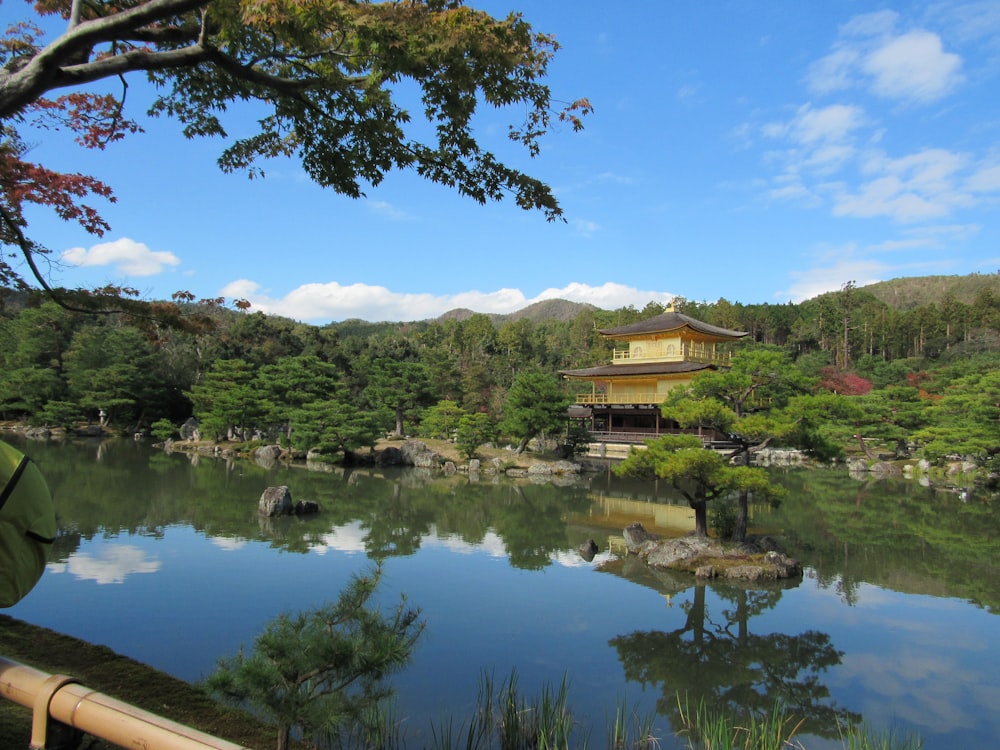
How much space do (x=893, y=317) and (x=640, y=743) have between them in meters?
41.2

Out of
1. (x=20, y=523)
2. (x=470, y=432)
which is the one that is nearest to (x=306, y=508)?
(x=470, y=432)

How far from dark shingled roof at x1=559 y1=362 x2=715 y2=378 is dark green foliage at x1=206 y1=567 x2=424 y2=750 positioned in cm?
1796

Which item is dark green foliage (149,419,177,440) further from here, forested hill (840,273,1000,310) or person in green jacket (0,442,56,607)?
forested hill (840,273,1000,310)

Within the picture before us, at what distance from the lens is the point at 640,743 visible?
12.5 ft

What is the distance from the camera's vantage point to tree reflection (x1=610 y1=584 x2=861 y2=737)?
458cm

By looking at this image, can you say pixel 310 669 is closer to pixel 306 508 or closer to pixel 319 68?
pixel 319 68

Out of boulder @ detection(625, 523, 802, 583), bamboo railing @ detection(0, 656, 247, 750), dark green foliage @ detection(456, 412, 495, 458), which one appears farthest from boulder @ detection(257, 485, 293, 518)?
bamboo railing @ detection(0, 656, 247, 750)

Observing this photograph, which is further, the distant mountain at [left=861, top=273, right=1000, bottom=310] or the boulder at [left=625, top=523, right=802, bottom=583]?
the distant mountain at [left=861, top=273, right=1000, bottom=310]

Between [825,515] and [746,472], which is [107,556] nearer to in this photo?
[746,472]

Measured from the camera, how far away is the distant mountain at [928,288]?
6748cm

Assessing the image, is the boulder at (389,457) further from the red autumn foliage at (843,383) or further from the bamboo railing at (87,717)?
the red autumn foliage at (843,383)

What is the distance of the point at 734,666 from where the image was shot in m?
5.34


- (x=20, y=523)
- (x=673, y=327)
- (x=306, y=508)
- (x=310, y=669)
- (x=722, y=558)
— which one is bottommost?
(x=306, y=508)

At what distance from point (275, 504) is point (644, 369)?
14.1 meters
